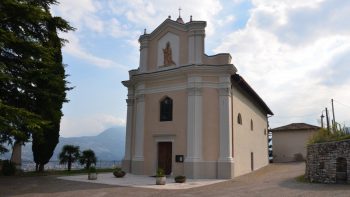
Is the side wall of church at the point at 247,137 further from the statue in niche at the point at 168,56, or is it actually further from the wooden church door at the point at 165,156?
the statue in niche at the point at 168,56

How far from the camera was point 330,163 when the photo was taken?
49.9 feet

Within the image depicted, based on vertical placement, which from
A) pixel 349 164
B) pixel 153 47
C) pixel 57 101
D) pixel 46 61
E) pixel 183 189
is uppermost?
pixel 153 47

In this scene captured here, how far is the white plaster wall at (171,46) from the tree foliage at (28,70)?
6890mm

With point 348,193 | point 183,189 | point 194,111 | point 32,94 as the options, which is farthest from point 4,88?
point 348,193

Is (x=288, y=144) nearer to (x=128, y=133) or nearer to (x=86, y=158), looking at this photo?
(x=128, y=133)

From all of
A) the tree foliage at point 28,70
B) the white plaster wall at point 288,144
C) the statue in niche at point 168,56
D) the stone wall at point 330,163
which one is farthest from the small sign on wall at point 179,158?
the white plaster wall at point 288,144

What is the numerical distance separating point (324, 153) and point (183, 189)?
6.73 m

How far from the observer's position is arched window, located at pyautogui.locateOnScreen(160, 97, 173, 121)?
846 inches

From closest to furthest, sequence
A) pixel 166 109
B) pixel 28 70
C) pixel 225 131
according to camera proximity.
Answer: pixel 28 70, pixel 225 131, pixel 166 109

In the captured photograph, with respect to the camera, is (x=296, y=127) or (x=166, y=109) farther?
(x=296, y=127)

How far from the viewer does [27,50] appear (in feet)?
47.2

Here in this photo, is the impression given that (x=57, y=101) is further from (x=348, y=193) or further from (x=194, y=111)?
(x=348, y=193)

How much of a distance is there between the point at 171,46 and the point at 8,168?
40.4 feet

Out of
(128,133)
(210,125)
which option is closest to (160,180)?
(210,125)
